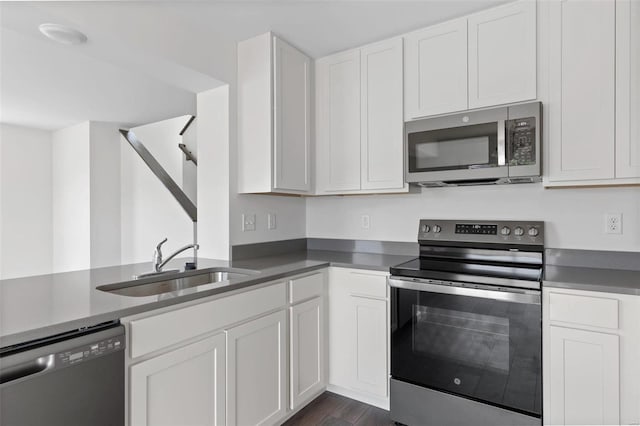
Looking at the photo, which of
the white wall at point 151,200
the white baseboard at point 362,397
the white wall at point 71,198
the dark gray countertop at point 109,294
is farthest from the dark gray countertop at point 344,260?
the white wall at point 71,198

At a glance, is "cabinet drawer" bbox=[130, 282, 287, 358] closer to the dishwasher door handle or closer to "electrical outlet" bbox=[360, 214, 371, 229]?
the dishwasher door handle

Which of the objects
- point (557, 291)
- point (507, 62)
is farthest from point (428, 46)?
point (557, 291)

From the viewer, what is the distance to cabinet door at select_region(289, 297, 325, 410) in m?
1.98

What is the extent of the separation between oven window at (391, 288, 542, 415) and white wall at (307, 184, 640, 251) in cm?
70

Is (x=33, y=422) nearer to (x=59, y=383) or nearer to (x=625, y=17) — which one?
(x=59, y=383)

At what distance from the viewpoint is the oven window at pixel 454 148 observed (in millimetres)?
1940

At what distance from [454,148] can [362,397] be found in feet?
5.46

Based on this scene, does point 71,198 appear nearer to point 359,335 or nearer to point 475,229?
point 359,335

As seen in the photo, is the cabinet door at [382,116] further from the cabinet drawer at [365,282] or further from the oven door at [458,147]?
the cabinet drawer at [365,282]

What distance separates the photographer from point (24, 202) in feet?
14.4

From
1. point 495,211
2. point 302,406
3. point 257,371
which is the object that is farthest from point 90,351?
point 495,211

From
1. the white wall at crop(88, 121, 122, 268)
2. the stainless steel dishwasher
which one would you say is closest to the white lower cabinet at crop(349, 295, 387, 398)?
the stainless steel dishwasher

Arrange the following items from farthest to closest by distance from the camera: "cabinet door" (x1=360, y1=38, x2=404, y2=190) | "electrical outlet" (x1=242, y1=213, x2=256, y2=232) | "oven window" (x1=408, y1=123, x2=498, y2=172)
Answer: "electrical outlet" (x1=242, y1=213, x2=256, y2=232) < "cabinet door" (x1=360, y1=38, x2=404, y2=190) < "oven window" (x1=408, y1=123, x2=498, y2=172)

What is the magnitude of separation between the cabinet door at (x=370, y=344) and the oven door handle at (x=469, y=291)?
206 millimetres
